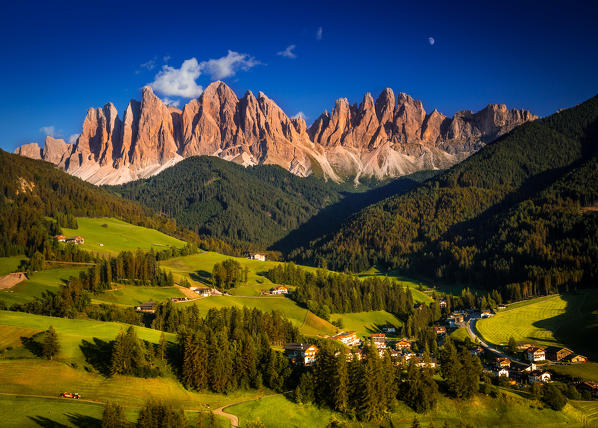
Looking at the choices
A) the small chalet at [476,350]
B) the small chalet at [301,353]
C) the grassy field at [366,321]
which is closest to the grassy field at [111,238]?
the grassy field at [366,321]

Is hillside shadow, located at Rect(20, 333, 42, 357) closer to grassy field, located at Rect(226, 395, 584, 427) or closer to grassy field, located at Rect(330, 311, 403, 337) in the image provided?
grassy field, located at Rect(226, 395, 584, 427)

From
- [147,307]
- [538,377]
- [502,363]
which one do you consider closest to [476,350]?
[502,363]

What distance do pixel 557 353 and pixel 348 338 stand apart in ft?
135

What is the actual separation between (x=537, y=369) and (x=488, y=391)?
19770 mm

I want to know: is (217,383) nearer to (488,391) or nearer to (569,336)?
(488,391)

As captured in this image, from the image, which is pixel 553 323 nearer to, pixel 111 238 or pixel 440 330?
pixel 440 330

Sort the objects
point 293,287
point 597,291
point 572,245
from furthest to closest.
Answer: point 572,245
point 293,287
point 597,291

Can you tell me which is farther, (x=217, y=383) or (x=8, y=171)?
(x=8, y=171)

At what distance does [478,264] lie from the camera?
181125 millimetres

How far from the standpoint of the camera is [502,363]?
85.5 m

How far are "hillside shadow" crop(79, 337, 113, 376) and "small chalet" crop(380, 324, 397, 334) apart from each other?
7631cm

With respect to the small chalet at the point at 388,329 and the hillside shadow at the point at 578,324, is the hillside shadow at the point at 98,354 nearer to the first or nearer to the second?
the small chalet at the point at 388,329

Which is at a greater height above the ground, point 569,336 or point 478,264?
point 478,264

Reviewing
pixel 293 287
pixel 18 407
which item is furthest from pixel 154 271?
pixel 18 407
